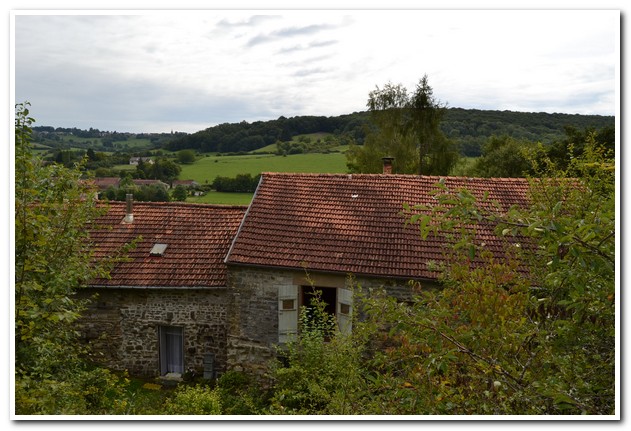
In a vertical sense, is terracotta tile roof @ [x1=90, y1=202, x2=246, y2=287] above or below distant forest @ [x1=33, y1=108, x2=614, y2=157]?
below

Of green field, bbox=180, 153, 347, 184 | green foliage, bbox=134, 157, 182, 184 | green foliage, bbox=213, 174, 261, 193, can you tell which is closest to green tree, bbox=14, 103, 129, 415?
green foliage, bbox=134, 157, 182, 184

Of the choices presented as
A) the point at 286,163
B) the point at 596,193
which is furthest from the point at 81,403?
the point at 286,163

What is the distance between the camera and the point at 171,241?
47.5 feet

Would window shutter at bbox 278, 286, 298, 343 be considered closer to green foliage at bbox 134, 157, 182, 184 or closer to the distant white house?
the distant white house

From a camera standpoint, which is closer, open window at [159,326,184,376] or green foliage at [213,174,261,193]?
open window at [159,326,184,376]

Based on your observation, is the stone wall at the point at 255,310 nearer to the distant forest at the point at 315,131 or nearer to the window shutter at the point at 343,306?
the window shutter at the point at 343,306

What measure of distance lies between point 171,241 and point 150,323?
242 cm

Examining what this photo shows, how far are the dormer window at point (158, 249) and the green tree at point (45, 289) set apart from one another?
5828mm

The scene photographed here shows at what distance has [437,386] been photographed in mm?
5109

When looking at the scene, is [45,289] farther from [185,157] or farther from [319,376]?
[185,157]

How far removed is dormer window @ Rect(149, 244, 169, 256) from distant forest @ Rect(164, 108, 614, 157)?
10.2ft

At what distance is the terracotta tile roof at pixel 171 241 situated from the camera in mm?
13117

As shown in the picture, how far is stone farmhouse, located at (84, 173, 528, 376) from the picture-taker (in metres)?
11.8
